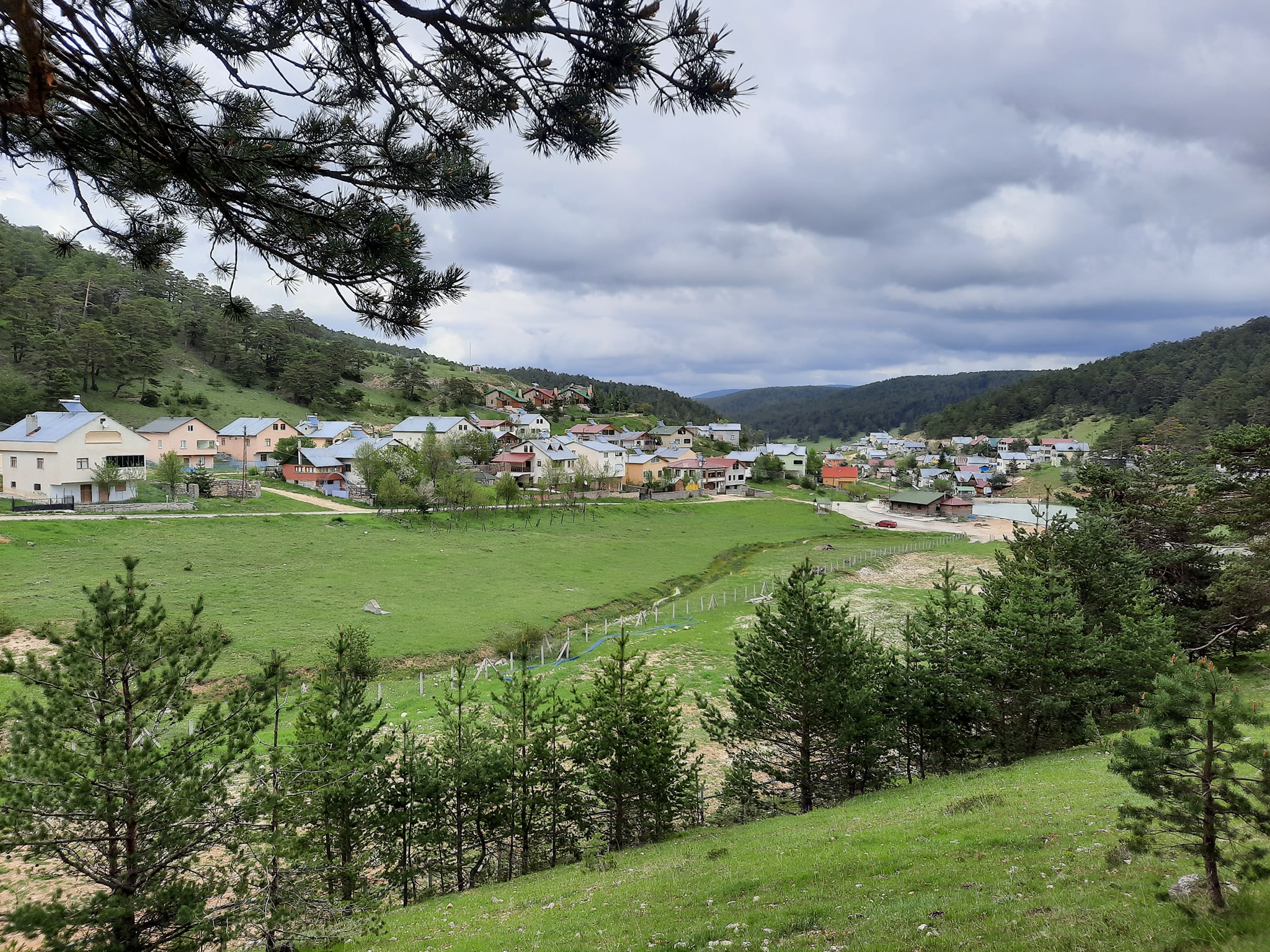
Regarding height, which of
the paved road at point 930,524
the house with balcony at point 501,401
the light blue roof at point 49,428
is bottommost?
the paved road at point 930,524

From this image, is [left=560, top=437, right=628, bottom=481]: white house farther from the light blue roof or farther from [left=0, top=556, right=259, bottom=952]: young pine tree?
[left=0, top=556, right=259, bottom=952]: young pine tree

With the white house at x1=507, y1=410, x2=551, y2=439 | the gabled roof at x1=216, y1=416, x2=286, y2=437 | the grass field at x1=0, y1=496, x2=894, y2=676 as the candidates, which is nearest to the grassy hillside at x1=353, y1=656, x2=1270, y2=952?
the grass field at x1=0, y1=496, x2=894, y2=676

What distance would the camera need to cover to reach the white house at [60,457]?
48781mm

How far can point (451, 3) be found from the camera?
207 inches

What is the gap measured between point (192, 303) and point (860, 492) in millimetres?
141320

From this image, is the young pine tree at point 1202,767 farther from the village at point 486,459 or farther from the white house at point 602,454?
the white house at point 602,454

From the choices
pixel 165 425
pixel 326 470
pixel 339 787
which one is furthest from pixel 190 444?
pixel 339 787

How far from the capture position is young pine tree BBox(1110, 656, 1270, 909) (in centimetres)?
574

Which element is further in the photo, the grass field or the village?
the village

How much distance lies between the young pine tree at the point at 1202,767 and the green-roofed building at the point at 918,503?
99355mm

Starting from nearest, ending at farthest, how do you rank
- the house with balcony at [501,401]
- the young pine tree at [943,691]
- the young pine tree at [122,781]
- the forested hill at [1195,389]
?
the young pine tree at [122,781] → the young pine tree at [943,691] → the forested hill at [1195,389] → the house with balcony at [501,401]

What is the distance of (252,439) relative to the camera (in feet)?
256

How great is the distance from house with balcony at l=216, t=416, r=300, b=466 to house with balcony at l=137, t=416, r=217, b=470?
12.3ft

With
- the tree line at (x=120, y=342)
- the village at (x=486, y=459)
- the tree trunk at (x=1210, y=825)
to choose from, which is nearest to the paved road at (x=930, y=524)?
the village at (x=486, y=459)
